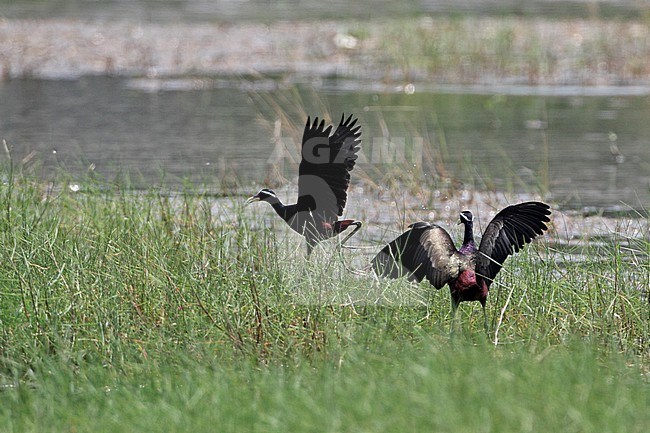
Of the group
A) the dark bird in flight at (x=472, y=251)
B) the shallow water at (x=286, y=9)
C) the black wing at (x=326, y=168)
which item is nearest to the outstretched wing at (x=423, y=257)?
the dark bird in flight at (x=472, y=251)

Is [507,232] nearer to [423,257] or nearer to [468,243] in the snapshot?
[468,243]

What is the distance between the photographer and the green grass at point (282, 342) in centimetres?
450

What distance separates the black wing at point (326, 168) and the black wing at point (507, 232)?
1075mm

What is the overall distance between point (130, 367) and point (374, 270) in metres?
1.34

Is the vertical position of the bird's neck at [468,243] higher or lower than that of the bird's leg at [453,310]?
higher

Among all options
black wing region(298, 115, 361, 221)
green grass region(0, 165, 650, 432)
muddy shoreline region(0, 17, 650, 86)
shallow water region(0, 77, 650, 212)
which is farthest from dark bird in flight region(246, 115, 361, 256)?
muddy shoreline region(0, 17, 650, 86)

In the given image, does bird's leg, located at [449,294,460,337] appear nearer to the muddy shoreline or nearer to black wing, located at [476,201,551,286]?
black wing, located at [476,201,551,286]

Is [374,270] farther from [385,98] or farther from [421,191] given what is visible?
[385,98]

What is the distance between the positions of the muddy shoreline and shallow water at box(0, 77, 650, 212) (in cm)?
66

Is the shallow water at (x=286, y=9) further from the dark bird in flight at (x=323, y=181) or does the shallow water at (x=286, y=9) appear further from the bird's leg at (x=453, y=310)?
the bird's leg at (x=453, y=310)

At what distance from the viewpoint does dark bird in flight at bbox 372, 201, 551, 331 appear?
18.0 ft

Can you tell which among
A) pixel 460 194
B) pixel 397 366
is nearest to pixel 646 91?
pixel 460 194

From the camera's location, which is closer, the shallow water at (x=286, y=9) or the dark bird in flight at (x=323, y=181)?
the dark bird in flight at (x=323, y=181)

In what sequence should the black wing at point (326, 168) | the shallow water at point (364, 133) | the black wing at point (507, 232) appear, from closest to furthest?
1. the black wing at point (507, 232)
2. the black wing at point (326, 168)
3. the shallow water at point (364, 133)
